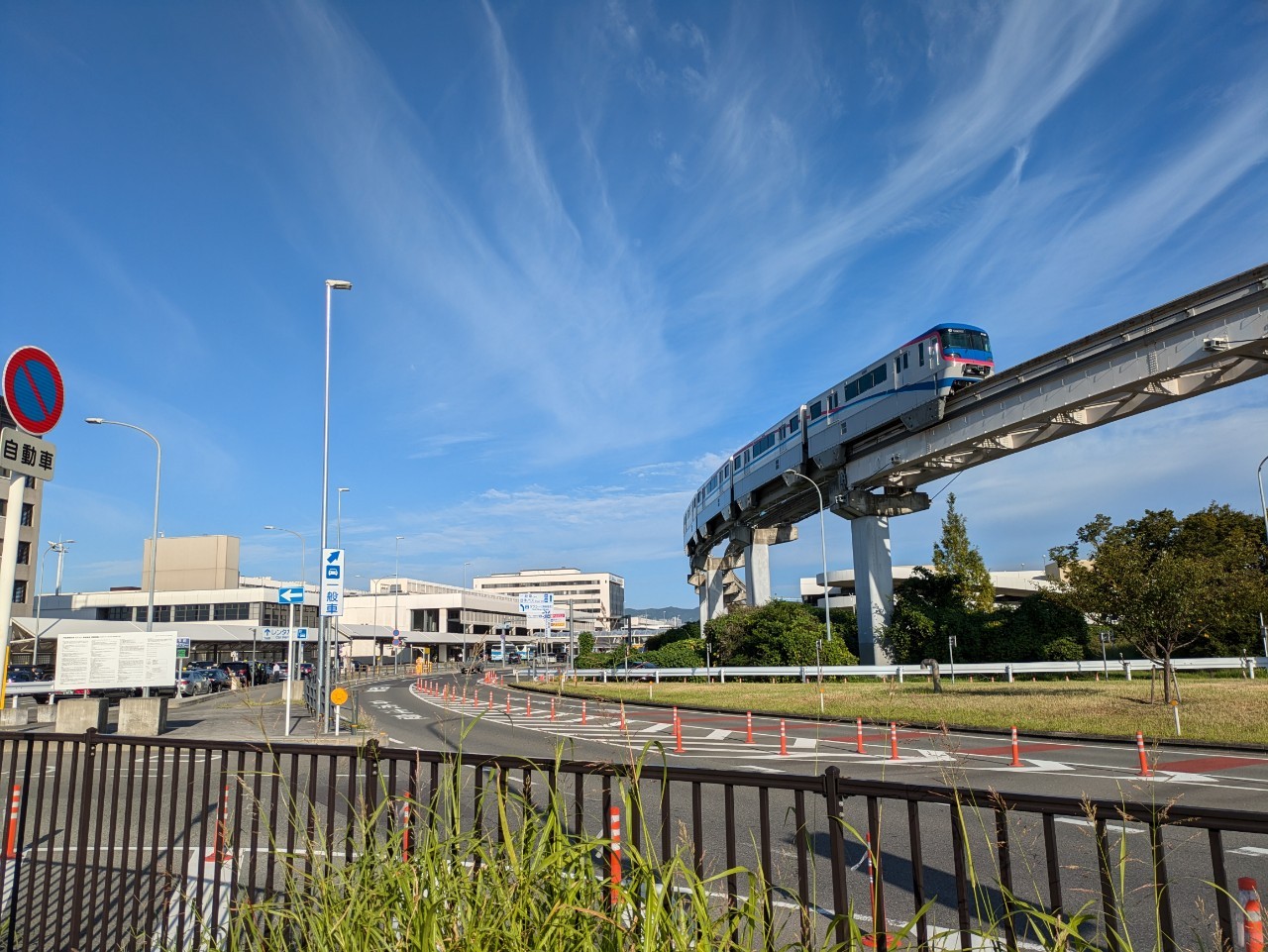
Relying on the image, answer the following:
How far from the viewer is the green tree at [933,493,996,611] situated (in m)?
56.0

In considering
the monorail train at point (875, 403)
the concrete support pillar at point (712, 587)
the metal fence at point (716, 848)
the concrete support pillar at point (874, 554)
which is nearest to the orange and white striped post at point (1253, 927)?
the metal fence at point (716, 848)

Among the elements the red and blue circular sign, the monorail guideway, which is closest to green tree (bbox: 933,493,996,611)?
the monorail guideway

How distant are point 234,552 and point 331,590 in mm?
80490

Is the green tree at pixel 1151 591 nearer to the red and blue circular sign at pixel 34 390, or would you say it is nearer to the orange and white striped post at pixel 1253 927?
the orange and white striped post at pixel 1253 927

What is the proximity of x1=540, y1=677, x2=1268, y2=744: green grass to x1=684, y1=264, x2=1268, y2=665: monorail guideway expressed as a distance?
27.7ft

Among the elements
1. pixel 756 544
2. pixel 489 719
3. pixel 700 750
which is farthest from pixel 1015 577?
pixel 700 750

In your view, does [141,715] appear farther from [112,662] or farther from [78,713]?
[112,662]

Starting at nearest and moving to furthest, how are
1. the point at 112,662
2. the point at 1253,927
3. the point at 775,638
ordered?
the point at 1253,927
the point at 112,662
the point at 775,638

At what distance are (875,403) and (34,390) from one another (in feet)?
105

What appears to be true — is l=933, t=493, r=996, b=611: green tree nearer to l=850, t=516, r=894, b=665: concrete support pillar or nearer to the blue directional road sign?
l=850, t=516, r=894, b=665: concrete support pillar

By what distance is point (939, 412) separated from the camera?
106 feet

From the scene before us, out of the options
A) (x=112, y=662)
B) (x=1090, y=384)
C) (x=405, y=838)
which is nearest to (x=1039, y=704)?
(x=1090, y=384)

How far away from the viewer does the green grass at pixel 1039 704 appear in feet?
65.2

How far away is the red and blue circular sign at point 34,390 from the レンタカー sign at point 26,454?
8cm
